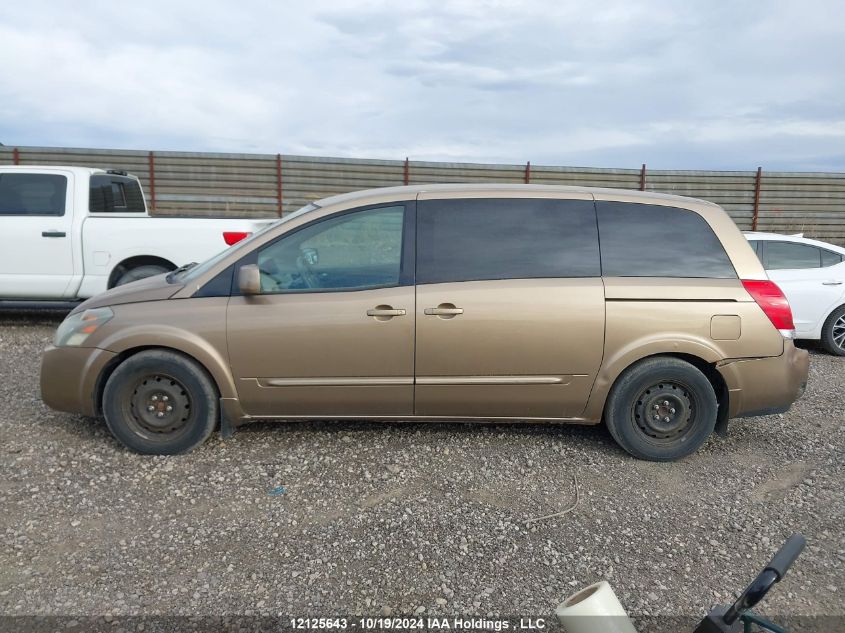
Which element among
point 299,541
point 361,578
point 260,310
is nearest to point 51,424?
point 260,310

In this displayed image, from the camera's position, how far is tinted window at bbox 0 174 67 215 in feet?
23.9

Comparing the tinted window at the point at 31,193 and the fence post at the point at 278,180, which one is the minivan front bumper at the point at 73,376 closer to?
the tinted window at the point at 31,193

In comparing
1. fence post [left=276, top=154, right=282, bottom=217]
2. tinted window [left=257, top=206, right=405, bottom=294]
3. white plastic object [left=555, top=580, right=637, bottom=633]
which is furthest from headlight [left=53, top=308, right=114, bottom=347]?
fence post [left=276, top=154, right=282, bottom=217]

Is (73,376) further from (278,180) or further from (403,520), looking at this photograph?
(278,180)

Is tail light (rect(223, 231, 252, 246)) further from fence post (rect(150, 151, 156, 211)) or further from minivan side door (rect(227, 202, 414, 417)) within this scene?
fence post (rect(150, 151, 156, 211))

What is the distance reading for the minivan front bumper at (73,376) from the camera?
3896 mm

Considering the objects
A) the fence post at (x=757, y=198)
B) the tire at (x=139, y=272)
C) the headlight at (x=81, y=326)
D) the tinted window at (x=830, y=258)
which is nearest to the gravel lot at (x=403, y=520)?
the headlight at (x=81, y=326)

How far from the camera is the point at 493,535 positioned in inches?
122

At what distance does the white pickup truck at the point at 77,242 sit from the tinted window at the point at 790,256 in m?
5.72

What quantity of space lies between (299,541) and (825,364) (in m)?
6.09

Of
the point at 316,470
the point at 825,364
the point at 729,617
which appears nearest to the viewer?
the point at 729,617

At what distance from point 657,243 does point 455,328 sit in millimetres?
1414

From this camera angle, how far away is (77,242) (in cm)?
711

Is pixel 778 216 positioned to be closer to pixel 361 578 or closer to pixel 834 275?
pixel 834 275
